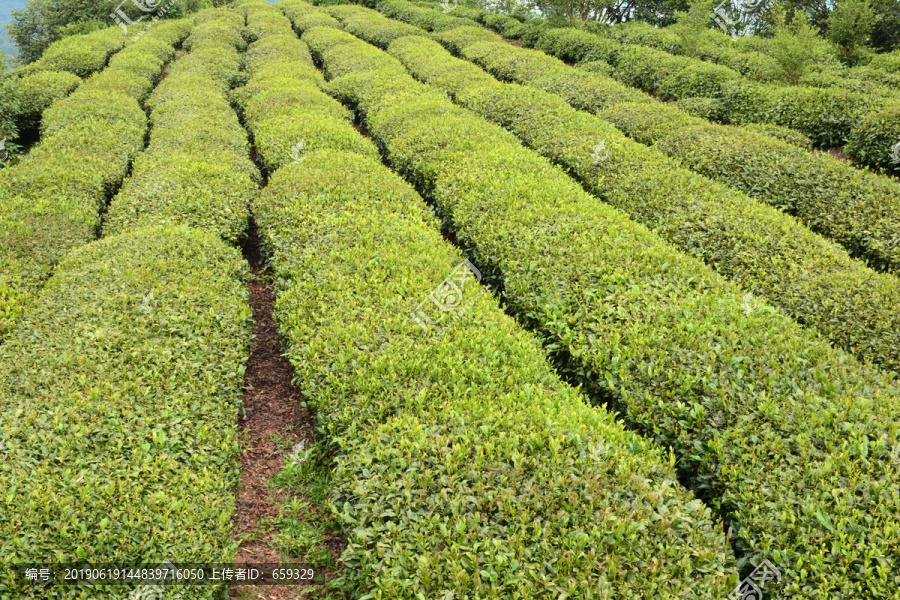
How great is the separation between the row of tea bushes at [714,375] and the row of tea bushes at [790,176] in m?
3.62

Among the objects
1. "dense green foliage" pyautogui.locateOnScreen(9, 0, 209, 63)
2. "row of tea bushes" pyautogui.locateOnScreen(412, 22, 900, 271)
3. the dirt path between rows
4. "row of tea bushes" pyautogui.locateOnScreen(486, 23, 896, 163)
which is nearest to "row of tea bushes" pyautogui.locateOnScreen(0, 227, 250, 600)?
the dirt path between rows

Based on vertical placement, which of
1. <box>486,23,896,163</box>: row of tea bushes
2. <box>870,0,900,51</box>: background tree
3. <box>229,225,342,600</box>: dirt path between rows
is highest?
<box>870,0,900,51</box>: background tree

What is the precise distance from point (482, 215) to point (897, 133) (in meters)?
9.16

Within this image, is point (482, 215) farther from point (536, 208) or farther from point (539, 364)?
point (539, 364)

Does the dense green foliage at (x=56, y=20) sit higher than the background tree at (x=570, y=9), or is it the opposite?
the background tree at (x=570, y=9)

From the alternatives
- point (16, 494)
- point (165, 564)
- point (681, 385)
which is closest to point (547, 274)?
point (681, 385)

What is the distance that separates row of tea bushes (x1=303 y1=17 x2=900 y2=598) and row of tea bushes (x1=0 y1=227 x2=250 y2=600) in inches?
158

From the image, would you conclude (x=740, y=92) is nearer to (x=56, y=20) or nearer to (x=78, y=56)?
(x=78, y=56)

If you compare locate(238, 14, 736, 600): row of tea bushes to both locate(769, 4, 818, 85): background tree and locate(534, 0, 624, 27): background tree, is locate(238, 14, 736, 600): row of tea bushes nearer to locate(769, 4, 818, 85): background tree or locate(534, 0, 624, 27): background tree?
locate(769, 4, 818, 85): background tree

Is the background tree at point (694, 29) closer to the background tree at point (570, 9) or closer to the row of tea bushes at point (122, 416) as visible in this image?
the background tree at point (570, 9)

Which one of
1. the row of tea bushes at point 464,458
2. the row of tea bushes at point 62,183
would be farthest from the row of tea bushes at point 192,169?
the row of tea bushes at point 464,458

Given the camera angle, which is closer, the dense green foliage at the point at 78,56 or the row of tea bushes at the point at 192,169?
the row of tea bushes at the point at 192,169

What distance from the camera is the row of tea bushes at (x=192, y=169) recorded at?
29.4ft

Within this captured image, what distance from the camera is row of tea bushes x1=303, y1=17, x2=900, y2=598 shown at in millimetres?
3986
